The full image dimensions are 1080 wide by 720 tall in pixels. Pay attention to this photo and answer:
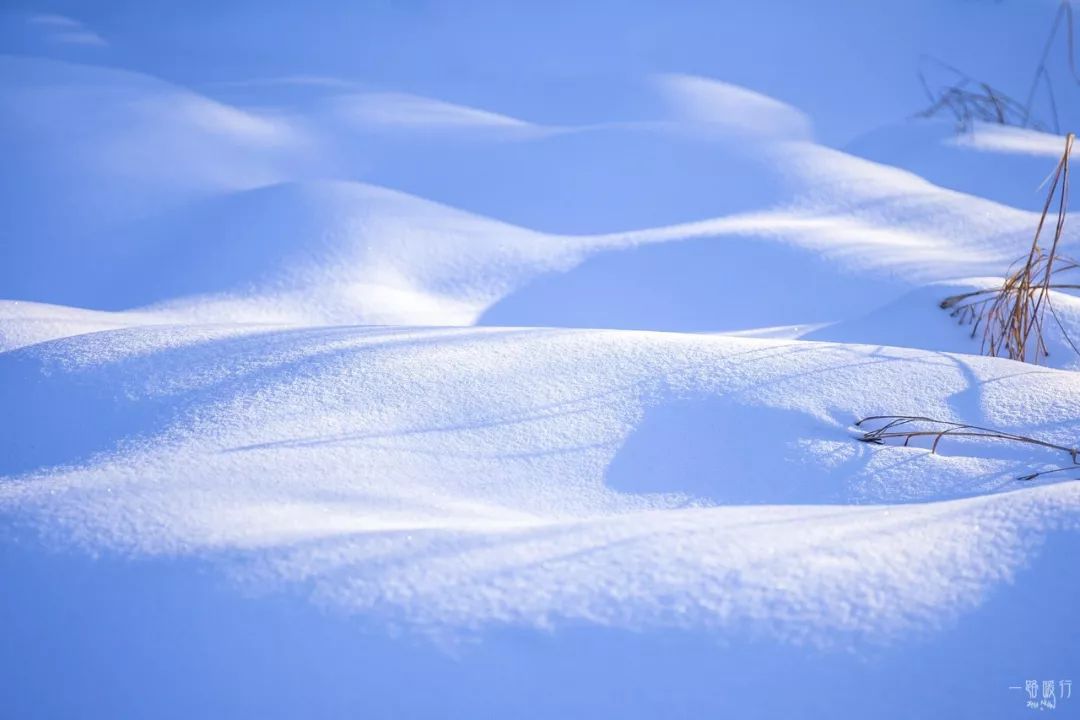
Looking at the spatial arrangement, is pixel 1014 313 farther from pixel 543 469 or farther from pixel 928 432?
pixel 543 469

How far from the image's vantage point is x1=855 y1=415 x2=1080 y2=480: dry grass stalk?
3.31ft

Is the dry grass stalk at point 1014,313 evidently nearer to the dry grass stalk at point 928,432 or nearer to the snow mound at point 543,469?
the snow mound at point 543,469

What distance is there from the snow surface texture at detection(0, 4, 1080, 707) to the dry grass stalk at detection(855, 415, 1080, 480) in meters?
0.02

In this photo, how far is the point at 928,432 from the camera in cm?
103

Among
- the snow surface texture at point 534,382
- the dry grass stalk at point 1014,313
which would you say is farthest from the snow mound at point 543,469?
the dry grass stalk at point 1014,313

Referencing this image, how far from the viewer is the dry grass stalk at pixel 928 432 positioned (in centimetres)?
A: 101

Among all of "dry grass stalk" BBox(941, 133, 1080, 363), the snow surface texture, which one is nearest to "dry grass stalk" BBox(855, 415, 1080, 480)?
the snow surface texture

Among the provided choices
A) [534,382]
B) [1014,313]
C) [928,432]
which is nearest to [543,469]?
[534,382]

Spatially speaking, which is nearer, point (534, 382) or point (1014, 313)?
point (534, 382)

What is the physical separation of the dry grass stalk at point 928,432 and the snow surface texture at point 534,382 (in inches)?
Result: 0.7

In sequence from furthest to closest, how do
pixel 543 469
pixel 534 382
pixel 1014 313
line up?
pixel 1014 313 < pixel 534 382 < pixel 543 469

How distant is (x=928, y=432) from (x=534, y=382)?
52cm

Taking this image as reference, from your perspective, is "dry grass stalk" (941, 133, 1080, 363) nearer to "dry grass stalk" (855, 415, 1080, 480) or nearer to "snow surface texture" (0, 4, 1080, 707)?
"snow surface texture" (0, 4, 1080, 707)

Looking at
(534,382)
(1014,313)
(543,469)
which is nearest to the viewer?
(543,469)
